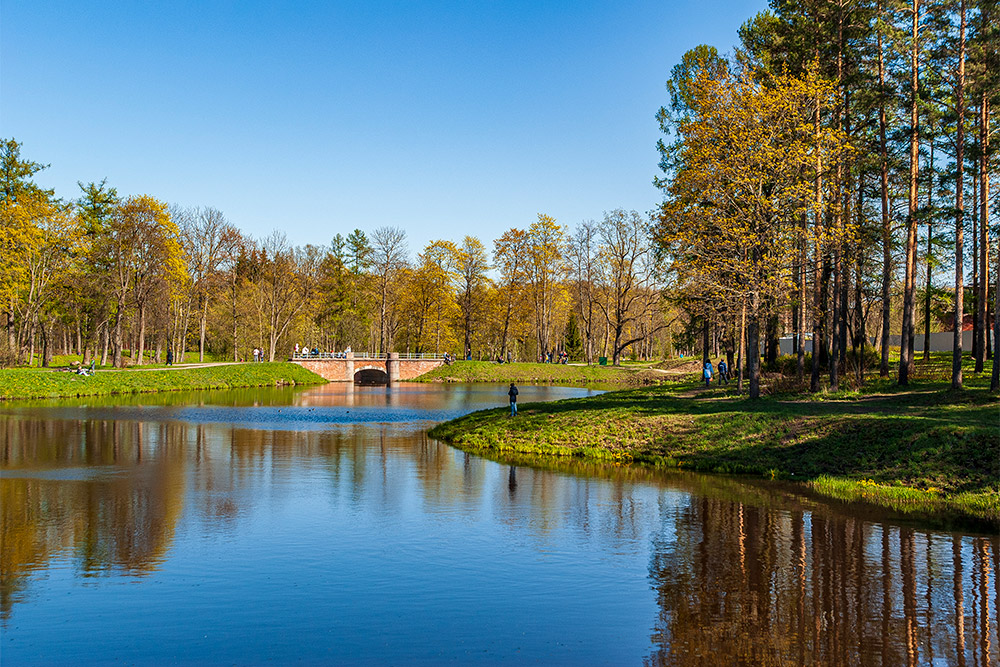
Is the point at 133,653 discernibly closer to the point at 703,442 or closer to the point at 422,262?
the point at 703,442

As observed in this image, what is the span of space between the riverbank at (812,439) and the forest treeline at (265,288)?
37128 mm

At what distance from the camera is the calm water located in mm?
8258

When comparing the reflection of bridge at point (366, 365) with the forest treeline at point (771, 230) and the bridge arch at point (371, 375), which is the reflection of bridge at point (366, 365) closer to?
the bridge arch at point (371, 375)

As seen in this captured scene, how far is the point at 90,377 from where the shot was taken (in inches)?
1965

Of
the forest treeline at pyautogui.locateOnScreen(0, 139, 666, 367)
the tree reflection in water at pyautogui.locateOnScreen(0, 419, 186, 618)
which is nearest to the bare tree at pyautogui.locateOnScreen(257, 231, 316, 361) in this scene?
the forest treeline at pyautogui.locateOnScreen(0, 139, 666, 367)

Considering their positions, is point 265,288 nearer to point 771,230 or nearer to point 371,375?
point 371,375

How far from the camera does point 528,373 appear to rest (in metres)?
74.9

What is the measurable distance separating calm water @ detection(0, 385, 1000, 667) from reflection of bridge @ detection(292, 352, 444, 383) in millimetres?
52671

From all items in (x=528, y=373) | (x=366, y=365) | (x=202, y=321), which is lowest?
(x=528, y=373)

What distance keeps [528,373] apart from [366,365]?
16.7m

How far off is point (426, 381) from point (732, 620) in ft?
217

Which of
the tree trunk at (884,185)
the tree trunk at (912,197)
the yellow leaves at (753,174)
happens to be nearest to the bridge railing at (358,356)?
the yellow leaves at (753,174)

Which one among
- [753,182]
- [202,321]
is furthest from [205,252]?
[753,182]

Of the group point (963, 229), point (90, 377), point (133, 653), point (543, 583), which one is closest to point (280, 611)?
point (133, 653)
